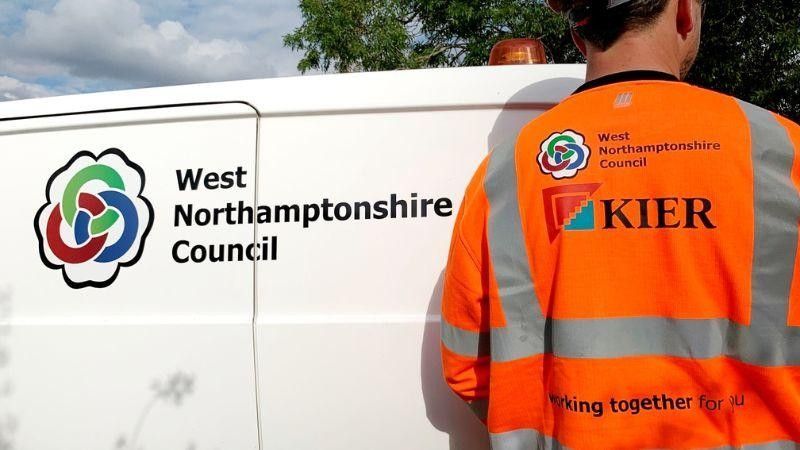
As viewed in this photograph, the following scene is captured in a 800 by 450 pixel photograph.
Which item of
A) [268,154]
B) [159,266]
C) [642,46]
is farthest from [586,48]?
[159,266]

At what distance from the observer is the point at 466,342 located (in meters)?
1.13

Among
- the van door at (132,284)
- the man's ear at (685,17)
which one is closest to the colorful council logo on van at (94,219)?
the van door at (132,284)

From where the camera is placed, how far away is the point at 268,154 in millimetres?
1643

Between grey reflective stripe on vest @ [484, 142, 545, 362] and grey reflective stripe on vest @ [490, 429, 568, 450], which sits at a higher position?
grey reflective stripe on vest @ [484, 142, 545, 362]

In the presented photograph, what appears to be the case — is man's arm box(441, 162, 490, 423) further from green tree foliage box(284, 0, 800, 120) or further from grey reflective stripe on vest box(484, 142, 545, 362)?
green tree foliage box(284, 0, 800, 120)

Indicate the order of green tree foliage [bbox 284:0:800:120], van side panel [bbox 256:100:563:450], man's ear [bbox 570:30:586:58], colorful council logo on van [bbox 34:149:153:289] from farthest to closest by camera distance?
green tree foliage [bbox 284:0:800:120], colorful council logo on van [bbox 34:149:153:289], van side panel [bbox 256:100:563:450], man's ear [bbox 570:30:586:58]

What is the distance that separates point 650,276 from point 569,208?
19 centimetres

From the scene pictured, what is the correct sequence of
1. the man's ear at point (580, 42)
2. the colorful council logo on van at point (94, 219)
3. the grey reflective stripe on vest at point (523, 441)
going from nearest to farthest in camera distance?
the grey reflective stripe on vest at point (523, 441) → the man's ear at point (580, 42) → the colorful council logo on van at point (94, 219)

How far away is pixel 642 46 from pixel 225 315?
4.18 feet

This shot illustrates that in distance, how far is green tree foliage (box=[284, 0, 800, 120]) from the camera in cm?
664

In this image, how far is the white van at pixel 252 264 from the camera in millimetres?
1536

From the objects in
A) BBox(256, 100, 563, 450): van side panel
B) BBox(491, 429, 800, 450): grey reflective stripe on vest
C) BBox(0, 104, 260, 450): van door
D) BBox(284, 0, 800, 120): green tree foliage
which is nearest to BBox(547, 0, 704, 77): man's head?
BBox(256, 100, 563, 450): van side panel

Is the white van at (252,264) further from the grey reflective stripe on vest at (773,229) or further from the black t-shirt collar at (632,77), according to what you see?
the grey reflective stripe on vest at (773,229)

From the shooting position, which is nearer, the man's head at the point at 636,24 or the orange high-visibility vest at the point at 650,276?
the orange high-visibility vest at the point at 650,276
